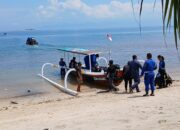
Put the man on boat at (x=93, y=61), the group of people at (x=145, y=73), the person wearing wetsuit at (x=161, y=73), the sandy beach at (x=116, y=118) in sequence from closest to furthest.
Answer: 1. the sandy beach at (x=116, y=118)
2. the group of people at (x=145, y=73)
3. the person wearing wetsuit at (x=161, y=73)
4. the man on boat at (x=93, y=61)

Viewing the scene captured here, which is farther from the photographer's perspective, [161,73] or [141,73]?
[161,73]

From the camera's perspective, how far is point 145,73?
39.8ft

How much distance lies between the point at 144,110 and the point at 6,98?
9.14 meters

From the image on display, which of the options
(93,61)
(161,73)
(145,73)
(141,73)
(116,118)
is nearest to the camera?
(116,118)

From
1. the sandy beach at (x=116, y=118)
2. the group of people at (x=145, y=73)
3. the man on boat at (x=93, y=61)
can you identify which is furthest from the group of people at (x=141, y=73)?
the man on boat at (x=93, y=61)

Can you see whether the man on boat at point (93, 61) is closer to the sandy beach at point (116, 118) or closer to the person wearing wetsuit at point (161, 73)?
the person wearing wetsuit at point (161, 73)

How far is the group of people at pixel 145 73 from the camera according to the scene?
12.0 meters

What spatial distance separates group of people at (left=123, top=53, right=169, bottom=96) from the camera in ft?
39.4

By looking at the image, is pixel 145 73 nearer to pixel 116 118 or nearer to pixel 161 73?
pixel 161 73

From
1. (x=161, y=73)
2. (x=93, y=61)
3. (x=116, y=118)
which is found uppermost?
(x=93, y=61)

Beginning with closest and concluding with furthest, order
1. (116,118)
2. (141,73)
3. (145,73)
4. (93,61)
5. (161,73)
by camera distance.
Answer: (116,118) < (145,73) < (141,73) < (161,73) < (93,61)

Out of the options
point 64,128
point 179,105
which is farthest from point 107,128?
point 179,105

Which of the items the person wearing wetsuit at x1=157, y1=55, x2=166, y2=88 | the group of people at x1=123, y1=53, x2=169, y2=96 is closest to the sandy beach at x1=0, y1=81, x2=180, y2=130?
the group of people at x1=123, y1=53, x2=169, y2=96

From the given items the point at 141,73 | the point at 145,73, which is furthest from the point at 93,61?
the point at 145,73
